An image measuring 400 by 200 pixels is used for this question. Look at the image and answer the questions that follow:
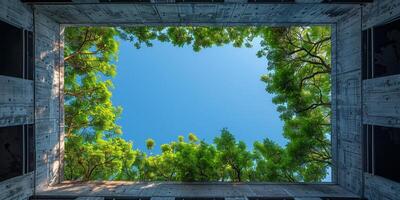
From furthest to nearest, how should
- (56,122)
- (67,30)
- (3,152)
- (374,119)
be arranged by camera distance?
(67,30), (56,122), (374,119), (3,152)

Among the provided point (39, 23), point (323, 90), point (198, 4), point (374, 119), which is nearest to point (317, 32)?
point (323, 90)

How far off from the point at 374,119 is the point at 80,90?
1729cm

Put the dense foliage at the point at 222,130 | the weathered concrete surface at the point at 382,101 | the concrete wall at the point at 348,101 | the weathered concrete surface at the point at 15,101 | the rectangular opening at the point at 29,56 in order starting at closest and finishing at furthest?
the weathered concrete surface at the point at 382,101 → the weathered concrete surface at the point at 15,101 → the rectangular opening at the point at 29,56 → the concrete wall at the point at 348,101 → the dense foliage at the point at 222,130

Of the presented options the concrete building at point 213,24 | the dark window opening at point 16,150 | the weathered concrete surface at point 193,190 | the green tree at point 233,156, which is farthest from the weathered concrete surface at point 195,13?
the weathered concrete surface at point 193,190

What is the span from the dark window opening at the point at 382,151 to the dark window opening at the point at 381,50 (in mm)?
2192

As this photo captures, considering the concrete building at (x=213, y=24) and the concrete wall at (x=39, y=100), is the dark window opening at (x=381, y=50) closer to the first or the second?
the concrete building at (x=213, y=24)

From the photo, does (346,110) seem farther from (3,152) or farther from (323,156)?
(3,152)

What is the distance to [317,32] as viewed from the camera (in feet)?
56.5

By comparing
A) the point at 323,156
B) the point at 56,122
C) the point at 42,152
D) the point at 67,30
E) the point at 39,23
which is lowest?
the point at 323,156

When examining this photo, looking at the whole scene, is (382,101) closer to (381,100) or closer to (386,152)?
(381,100)

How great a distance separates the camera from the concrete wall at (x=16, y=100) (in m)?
9.57

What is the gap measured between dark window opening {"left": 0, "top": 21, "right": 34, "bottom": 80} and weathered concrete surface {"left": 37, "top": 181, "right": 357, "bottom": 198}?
533cm

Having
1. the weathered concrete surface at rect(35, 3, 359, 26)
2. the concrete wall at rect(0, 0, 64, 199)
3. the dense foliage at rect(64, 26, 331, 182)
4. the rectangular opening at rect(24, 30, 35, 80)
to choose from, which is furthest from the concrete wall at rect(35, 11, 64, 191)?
the dense foliage at rect(64, 26, 331, 182)

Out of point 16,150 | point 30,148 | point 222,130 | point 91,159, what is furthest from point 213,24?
point 91,159
